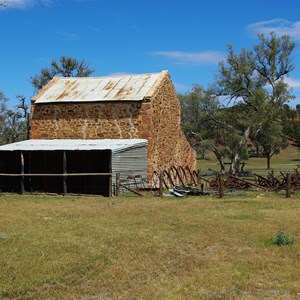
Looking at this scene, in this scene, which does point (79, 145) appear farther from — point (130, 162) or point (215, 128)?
point (215, 128)

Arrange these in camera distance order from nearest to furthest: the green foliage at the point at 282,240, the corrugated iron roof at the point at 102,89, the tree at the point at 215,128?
the green foliage at the point at 282,240 → the corrugated iron roof at the point at 102,89 → the tree at the point at 215,128

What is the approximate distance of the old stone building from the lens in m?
23.5

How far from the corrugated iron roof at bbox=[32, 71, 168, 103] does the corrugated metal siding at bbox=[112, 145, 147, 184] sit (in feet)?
9.68

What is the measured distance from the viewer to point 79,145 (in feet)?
71.0

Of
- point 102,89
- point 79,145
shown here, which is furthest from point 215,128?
point 79,145

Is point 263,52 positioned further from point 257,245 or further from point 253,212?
point 257,245

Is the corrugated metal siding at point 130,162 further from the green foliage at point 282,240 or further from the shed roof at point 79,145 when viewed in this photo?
the green foliage at point 282,240

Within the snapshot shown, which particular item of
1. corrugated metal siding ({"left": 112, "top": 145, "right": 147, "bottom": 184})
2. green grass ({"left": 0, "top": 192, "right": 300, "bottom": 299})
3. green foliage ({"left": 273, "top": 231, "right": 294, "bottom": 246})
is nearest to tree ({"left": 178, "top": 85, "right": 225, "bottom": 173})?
corrugated metal siding ({"left": 112, "top": 145, "right": 147, "bottom": 184})

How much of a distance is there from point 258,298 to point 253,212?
326 inches

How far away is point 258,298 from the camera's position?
252 inches

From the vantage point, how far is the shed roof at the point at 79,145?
2070cm

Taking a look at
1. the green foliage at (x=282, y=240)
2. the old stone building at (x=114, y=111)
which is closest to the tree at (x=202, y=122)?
the old stone building at (x=114, y=111)

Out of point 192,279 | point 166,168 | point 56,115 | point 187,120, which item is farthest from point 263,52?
point 192,279

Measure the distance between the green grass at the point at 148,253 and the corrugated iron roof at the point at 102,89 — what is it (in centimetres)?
1012
